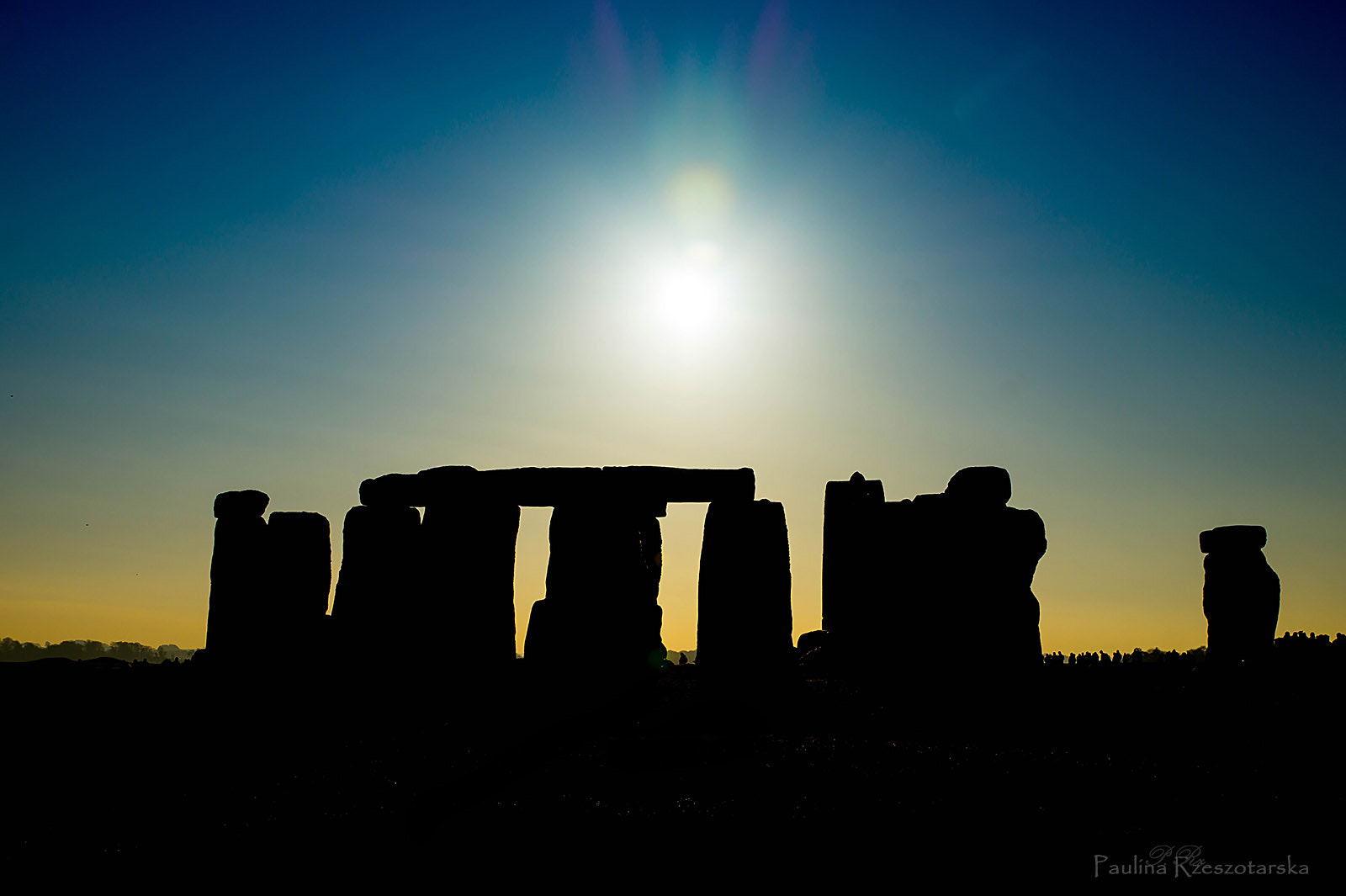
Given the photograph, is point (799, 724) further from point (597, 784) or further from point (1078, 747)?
point (597, 784)

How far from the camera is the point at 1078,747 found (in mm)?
9984

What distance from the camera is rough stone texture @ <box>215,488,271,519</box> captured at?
57.8ft

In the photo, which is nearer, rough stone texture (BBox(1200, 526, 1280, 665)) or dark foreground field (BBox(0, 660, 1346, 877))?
dark foreground field (BBox(0, 660, 1346, 877))

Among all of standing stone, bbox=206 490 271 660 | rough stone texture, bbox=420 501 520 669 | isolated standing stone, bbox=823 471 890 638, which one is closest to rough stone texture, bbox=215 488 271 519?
standing stone, bbox=206 490 271 660

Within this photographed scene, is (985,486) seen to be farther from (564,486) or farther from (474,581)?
(474,581)

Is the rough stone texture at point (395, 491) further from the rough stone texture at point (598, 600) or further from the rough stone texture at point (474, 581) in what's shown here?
the rough stone texture at point (598, 600)

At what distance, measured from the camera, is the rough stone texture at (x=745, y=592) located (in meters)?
14.5

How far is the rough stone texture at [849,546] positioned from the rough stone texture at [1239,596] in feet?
23.7


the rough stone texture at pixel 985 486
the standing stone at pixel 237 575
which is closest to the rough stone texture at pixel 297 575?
the standing stone at pixel 237 575

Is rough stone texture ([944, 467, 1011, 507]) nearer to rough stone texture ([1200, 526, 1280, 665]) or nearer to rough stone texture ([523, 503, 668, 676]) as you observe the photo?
rough stone texture ([523, 503, 668, 676])

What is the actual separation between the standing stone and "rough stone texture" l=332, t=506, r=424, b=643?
1630mm

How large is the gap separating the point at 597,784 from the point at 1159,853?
15.6ft

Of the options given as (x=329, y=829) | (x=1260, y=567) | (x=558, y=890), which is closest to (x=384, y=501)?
(x=329, y=829)

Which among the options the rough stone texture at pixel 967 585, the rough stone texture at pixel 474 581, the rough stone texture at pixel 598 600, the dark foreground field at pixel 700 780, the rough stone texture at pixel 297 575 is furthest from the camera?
the rough stone texture at pixel 297 575
